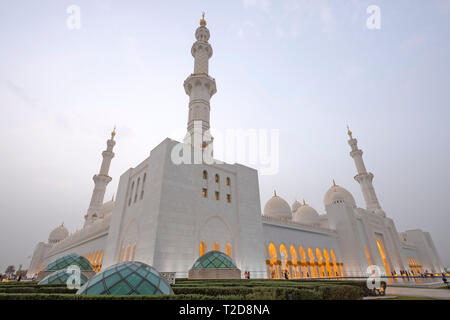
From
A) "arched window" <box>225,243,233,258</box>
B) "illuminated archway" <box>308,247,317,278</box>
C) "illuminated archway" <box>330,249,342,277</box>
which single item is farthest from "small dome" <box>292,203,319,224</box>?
"arched window" <box>225,243,233,258</box>

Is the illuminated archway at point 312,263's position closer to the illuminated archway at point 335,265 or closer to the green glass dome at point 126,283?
the illuminated archway at point 335,265

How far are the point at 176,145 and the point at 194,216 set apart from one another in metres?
5.74

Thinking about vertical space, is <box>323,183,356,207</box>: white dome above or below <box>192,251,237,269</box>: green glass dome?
above

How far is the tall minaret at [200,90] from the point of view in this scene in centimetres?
2288

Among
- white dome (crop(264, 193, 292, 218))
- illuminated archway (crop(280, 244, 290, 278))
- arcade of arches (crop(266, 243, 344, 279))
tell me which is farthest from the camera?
white dome (crop(264, 193, 292, 218))

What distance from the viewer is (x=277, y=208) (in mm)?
31562

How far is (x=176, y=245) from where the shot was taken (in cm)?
1551

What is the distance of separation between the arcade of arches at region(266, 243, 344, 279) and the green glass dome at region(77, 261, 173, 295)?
18722 millimetres

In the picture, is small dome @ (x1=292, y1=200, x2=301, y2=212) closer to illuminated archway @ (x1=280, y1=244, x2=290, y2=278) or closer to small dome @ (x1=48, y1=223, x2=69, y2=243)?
illuminated archway @ (x1=280, y1=244, x2=290, y2=278)

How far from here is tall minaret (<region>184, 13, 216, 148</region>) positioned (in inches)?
901

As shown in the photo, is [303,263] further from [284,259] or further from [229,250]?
[229,250]

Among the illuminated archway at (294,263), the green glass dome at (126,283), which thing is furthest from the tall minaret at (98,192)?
the green glass dome at (126,283)

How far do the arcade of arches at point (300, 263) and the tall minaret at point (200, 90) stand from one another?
43.8ft
